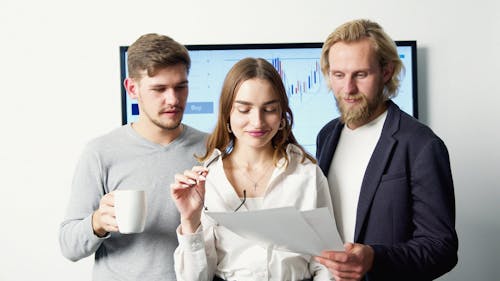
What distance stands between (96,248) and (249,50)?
192cm

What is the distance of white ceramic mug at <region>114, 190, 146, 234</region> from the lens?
1688 millimetres

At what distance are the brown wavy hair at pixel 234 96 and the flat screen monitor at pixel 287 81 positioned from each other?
1.66m

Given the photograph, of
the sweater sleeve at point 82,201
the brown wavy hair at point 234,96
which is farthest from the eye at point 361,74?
the sweater sleeve at point 82,201

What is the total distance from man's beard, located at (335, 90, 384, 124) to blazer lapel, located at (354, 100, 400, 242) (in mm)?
82

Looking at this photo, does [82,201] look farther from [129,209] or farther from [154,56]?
[154,56]

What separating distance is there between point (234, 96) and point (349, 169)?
50 centimetres

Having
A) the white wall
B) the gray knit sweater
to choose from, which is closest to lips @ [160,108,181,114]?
the gray knit sweater

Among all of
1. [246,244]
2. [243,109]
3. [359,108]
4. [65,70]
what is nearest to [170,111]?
[243,109]

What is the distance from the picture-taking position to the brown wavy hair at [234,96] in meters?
1.80

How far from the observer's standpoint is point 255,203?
177 centimetres

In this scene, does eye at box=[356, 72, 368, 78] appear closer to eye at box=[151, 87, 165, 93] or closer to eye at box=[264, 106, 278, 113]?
eye at box=[264, 106, 278, 113]

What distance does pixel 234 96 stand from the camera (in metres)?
1.81

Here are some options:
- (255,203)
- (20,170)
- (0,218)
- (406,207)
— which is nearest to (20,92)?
(20,170)

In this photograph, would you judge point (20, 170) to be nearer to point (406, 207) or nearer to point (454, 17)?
point (406, 207)
